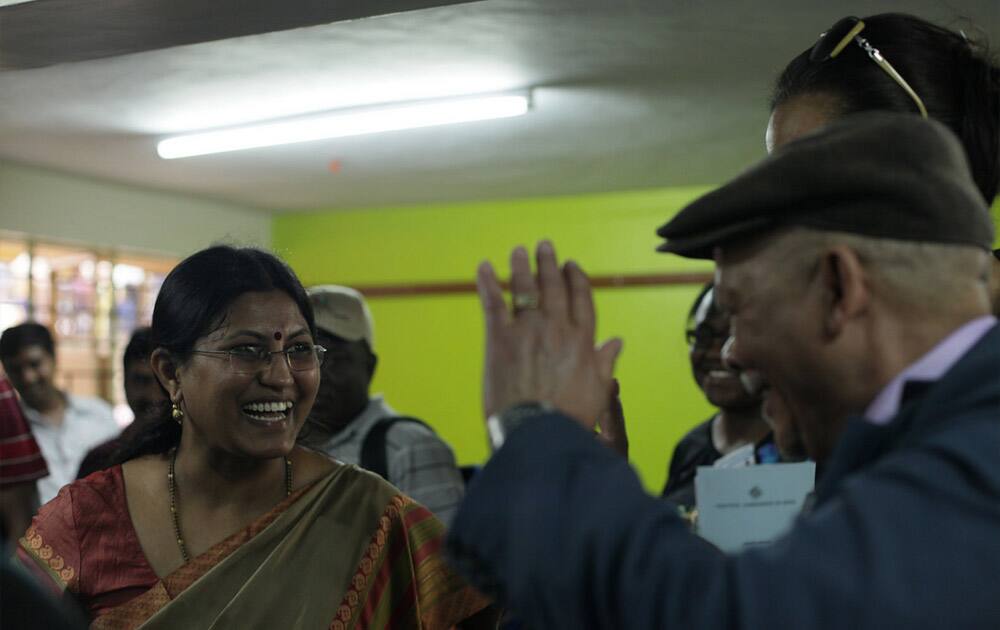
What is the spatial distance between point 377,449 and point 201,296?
125 cm

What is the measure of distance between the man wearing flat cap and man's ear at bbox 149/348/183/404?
59.8 inches

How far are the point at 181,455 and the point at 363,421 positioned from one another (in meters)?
1.30

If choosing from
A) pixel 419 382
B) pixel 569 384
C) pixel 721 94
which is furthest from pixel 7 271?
pixel 569 384

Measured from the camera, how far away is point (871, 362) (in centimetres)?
111

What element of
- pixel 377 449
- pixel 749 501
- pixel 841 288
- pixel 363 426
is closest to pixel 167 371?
pixel 377 449

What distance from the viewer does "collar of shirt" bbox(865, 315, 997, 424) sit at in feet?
3.59

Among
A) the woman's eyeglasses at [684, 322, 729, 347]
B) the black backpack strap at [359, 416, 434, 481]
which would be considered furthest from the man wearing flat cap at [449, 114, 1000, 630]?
the woman's eyeglasses at [684, 322, 729, 347]

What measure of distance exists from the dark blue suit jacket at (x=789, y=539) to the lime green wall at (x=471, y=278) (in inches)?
340

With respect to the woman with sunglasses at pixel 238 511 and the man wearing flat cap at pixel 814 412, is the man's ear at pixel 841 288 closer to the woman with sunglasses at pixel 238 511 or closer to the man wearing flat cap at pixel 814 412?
the man wearing flat cap at pixel 814 412

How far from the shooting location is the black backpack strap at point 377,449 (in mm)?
3521

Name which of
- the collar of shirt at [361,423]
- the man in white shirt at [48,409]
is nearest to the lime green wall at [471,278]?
the man in white shirt at [48,409]

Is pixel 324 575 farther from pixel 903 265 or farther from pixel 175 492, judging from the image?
pixel 903 265

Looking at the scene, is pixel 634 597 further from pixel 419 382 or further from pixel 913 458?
pixel 419 382

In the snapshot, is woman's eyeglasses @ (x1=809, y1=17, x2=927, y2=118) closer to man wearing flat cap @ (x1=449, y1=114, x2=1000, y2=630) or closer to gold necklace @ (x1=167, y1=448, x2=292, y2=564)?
man wearing flat cap @ (x1=449, y1=114, x2=1000, y2=630)
